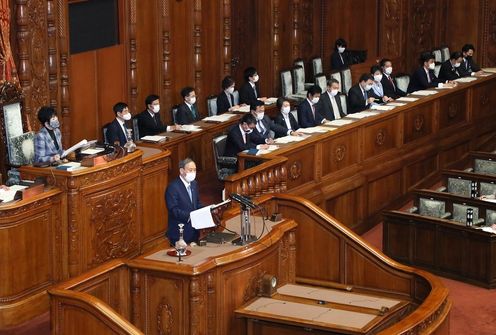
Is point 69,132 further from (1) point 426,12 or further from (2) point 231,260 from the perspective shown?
(1) point 426,12

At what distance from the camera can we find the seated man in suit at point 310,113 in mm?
15297

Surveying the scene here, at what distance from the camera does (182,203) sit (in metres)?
10.7

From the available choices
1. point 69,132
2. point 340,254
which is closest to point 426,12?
point 69,132

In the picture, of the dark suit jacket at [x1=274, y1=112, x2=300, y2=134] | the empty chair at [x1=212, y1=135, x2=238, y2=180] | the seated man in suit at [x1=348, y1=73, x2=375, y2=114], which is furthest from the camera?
the seated man in suit at [x1=348, y1=73, x2=375, y2=114]

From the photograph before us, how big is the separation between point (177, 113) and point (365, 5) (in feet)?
22.4

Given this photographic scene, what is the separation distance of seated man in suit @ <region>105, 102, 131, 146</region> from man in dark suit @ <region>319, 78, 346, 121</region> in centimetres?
341

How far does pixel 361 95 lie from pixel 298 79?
2624mm

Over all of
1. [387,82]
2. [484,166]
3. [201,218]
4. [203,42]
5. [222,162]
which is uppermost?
[203,42]

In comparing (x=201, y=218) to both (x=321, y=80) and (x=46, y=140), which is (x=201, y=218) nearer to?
(x=46, y=140)

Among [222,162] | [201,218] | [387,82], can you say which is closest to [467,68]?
[387,82]

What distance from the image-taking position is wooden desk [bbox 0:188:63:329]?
1046cm

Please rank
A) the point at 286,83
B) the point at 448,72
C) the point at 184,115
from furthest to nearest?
the point at 448,72 → the point at 286,83 → the point at 184,115

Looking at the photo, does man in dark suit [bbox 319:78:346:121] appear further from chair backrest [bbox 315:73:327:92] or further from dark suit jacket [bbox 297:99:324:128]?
chair backrest [bbox 315:73:327:92]

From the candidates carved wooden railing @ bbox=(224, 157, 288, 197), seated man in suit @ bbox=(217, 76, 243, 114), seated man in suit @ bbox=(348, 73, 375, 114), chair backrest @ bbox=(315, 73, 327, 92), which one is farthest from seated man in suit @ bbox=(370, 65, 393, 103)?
carved wooden railing @ bbox=(224, 157, 288, 197)
